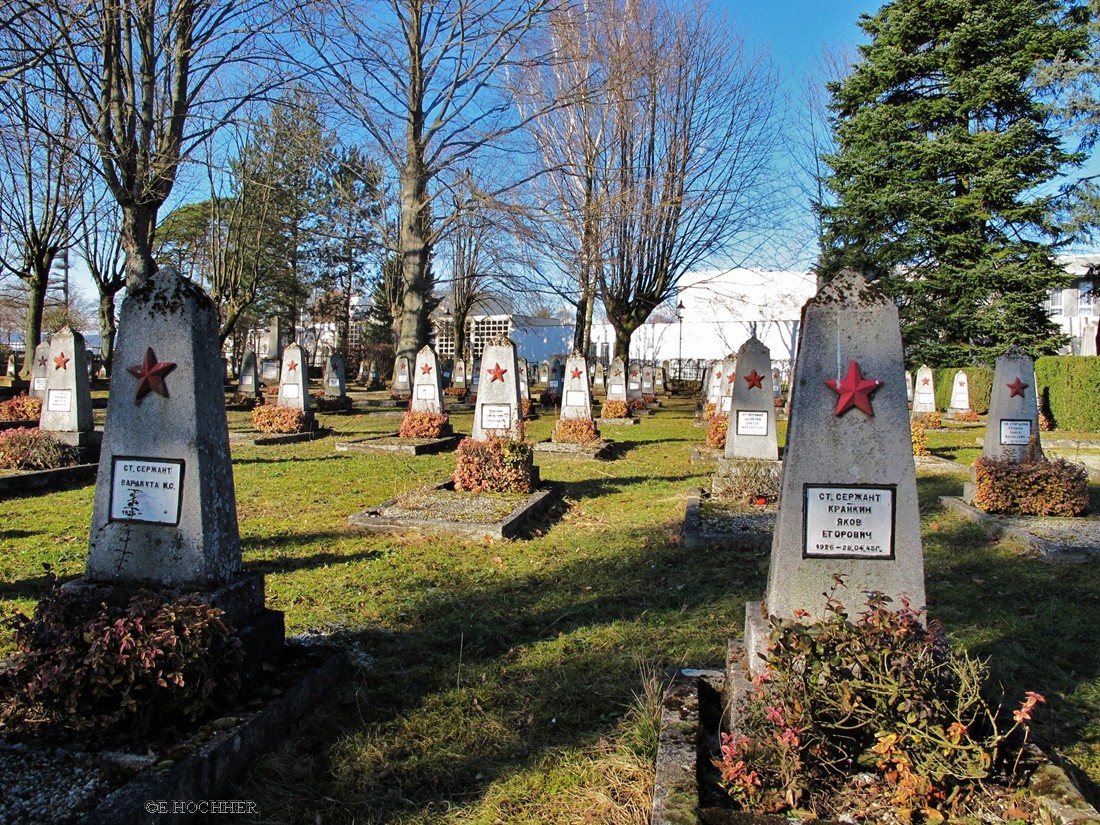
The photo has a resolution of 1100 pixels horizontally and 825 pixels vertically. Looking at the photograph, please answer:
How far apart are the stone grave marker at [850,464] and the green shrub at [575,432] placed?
11414mm

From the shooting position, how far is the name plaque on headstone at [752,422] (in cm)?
1052

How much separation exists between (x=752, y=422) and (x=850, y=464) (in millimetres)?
7547

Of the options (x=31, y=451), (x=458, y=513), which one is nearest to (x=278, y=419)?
(x=31, y=451)

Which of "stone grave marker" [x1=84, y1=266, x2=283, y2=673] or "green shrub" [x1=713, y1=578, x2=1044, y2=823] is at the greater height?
"stone grave marker" [x1=84, y1=266, x2=283, y2=673]

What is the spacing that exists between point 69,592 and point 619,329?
25125 mm

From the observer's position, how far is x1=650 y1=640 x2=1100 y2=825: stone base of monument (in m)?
2.42

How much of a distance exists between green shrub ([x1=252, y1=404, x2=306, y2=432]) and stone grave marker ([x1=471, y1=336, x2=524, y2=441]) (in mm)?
6897

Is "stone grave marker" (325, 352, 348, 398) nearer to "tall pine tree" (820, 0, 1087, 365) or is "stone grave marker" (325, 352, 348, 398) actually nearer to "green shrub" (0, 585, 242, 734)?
"tall pine tree" (820, 0, 1087, 365)

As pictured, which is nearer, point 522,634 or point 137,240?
point 522,634

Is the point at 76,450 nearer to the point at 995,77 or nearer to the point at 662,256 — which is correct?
the point at 662,256

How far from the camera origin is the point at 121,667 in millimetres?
2875

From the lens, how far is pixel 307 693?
361 cm

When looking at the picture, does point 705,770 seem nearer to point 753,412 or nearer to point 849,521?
point 849,521

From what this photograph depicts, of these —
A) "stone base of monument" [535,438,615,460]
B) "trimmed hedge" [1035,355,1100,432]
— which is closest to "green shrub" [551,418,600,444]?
"stone base of monument" [535,438,615,460]
